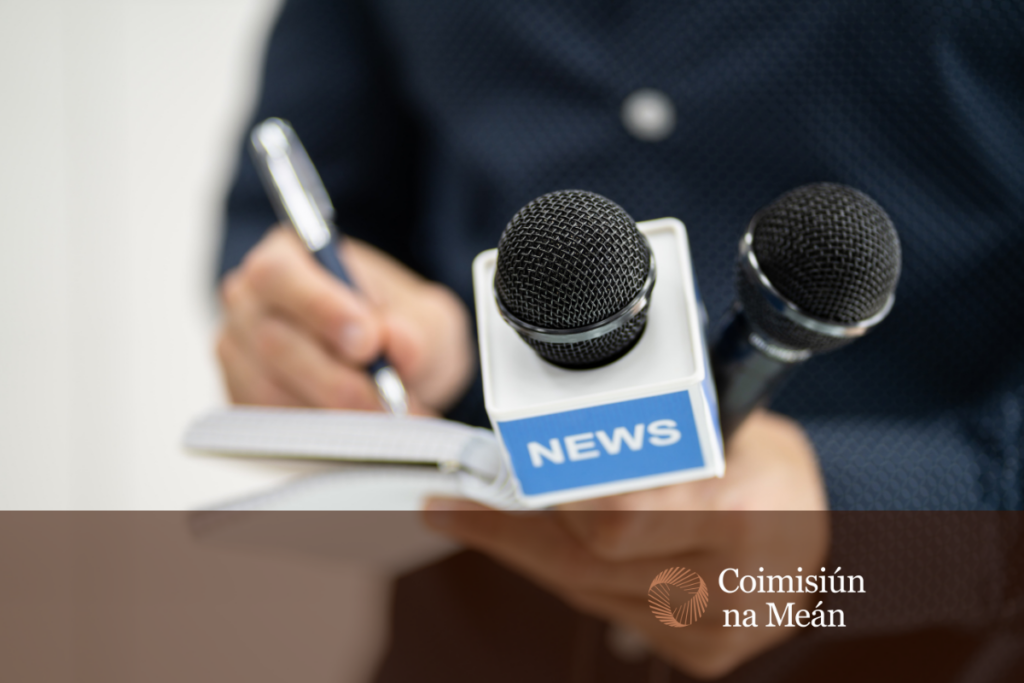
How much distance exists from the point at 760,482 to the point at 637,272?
0.68 feet

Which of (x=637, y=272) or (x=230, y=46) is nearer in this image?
(x=637, y=272)

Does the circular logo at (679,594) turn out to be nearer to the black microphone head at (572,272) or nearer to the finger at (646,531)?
the finger at (646,531)

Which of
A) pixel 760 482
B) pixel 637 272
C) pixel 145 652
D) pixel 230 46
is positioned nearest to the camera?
pixel 637 272

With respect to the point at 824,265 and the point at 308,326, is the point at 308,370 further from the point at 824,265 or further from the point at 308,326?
the point at 824,265

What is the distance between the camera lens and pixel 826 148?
450 millimetres

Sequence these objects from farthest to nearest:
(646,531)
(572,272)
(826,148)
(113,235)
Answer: (113,235) → (826,148) → (646,531) → (572,272)

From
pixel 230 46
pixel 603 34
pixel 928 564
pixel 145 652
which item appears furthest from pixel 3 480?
pixel 928 564

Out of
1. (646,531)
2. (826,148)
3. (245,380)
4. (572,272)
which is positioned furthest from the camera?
(245,380)

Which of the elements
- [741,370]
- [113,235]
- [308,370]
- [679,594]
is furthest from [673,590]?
[113,235]

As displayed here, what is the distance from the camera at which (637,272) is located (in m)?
0.22

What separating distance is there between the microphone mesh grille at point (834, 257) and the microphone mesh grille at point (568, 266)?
57mm

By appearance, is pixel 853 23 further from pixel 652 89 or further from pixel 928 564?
pixel 928 564

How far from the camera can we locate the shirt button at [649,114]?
1.60 ft

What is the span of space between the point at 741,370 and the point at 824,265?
0.20 feet
